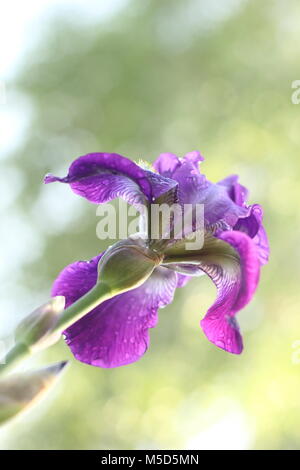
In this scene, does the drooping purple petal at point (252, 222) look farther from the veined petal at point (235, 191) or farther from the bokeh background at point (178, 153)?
the bokeh background at point (178, 153)

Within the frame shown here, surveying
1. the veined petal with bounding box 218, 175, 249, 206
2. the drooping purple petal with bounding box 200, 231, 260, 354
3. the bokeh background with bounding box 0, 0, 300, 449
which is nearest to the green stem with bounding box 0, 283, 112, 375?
the drooping purple petal with bounding box 200, 231, 260, 354

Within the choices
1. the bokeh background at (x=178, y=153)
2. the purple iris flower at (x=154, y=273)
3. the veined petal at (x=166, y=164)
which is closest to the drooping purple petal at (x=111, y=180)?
the purple iris flower at (x=154, y=273)

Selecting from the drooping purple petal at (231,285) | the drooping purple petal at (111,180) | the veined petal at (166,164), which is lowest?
the drooping purple petal at (231,285)

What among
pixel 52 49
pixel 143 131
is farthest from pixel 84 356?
pixel 52 49

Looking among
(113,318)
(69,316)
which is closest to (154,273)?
(113,318)

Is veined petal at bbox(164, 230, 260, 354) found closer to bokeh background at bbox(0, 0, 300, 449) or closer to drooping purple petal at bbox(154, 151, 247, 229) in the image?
drooping purple petal at bbox(154, 151, 247, 229)

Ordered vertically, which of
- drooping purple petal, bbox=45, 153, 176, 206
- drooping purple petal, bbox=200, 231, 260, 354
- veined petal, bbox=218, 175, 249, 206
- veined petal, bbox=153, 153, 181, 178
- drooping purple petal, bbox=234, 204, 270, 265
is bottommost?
drooping purple petal, bbox=200, 231, 260, 354
